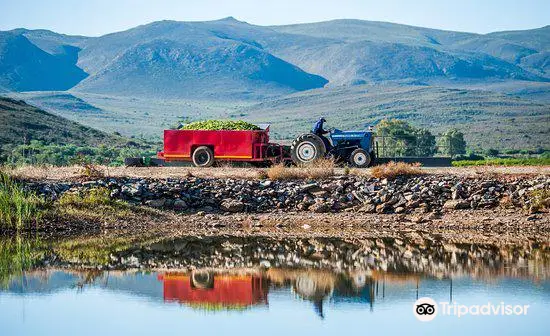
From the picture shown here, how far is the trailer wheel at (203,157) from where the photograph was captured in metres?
34.0

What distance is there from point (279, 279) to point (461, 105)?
117 meters

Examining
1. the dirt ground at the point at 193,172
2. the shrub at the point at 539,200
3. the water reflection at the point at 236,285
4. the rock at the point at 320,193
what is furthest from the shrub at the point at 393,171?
the water reflection at the point at 236,285

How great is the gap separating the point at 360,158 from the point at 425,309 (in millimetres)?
16016

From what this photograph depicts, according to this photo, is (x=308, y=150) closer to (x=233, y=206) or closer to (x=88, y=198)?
(x=233, y=206)

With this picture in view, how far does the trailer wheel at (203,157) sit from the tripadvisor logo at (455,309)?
16.6 meters

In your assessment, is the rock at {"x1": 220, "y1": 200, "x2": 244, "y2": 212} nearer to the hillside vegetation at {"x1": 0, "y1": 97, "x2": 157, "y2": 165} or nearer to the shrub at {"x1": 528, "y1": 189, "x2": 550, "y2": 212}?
the shrub at {"x1": 528, "y1": 189, "x2": 550, "y2": 212}

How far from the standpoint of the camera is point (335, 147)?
112 feet

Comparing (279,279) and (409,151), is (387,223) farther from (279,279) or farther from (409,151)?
(409,151)

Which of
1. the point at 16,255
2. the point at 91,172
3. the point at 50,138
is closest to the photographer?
the point at 16,255

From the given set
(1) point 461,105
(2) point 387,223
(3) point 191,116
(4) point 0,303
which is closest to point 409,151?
(2) point 387,223

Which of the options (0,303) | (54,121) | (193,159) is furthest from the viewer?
(54,121)

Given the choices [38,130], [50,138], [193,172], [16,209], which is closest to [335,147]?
[193,172]

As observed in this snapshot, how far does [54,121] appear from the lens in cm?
7806

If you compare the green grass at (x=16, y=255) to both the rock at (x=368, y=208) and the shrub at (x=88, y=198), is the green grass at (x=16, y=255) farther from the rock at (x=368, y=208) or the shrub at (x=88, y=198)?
the rock at (x=368, y=208)
